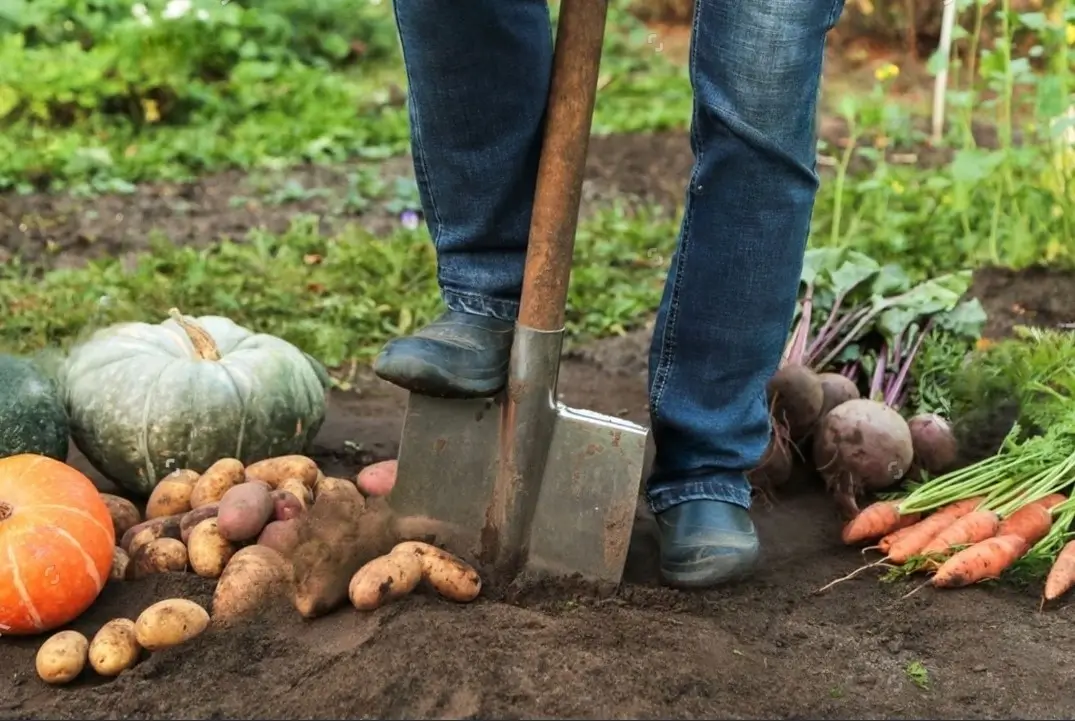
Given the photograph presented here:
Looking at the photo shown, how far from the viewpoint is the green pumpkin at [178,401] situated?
8.98 feet

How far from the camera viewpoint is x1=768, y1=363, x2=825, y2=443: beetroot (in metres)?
3.02

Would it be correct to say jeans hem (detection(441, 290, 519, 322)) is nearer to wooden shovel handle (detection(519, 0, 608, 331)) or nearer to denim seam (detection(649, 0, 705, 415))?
wooden shovel handle (detection(519, 0, 608, 331))

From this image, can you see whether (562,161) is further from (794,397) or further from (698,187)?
(794,397)

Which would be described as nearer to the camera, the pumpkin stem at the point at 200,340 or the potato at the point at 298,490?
the potato at the point at 298,490

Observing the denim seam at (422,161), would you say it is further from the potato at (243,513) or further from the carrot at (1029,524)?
the carrot at (1029,524)

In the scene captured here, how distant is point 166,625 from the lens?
206cm

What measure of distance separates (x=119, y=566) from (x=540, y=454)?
2.70ft

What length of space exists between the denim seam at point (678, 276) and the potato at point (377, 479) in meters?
0.59

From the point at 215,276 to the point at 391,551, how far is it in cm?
241

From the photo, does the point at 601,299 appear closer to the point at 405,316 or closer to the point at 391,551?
the point at 405,316

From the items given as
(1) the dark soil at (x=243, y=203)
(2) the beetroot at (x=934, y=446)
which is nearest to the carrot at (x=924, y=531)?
(2) the beetroot at (x=934, y=446)

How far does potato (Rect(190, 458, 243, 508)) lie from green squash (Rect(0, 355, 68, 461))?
0.35 metres

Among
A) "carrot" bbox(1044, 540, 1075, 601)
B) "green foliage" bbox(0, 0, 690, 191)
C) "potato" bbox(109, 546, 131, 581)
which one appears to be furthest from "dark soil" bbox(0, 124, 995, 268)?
"carrot" bbox(1044, 540, 1075, 601)

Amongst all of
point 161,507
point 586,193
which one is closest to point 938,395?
point 161,507
